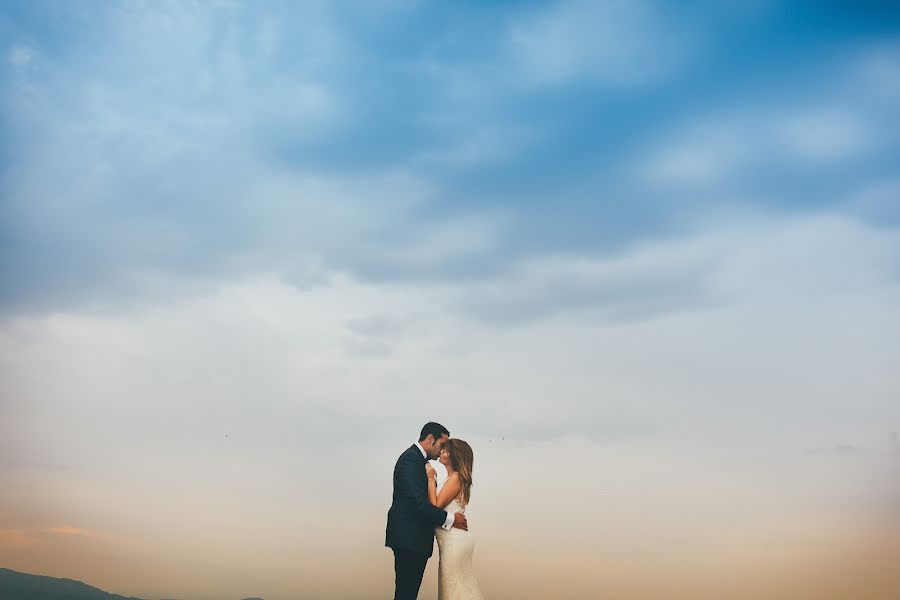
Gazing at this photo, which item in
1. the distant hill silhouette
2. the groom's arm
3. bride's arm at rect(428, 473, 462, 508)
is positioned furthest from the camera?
the distant hill silhouette

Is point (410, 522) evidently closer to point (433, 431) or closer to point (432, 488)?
point (432, 488)

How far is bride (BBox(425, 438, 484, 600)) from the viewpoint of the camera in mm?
13516

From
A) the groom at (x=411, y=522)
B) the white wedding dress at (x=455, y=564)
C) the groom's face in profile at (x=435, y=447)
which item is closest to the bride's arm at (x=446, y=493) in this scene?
the white wedding dress at (x=455, y=564)

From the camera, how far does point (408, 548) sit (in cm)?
1312

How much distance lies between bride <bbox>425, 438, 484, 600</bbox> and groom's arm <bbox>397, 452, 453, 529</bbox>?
247 mm

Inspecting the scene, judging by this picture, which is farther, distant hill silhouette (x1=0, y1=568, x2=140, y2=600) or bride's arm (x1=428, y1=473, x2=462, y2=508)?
distant hill silhouette (x1=0, y1=568, x2=140, y2=600)

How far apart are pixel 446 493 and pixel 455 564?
1.23 m

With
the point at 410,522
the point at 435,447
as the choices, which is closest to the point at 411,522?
the point at 410,522

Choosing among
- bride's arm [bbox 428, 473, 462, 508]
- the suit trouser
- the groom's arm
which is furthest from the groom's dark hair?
the suit trouser

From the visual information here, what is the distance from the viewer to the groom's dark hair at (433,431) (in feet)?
44.6

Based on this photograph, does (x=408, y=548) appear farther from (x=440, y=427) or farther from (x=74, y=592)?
(x=74, y=592)

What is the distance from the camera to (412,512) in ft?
43.2

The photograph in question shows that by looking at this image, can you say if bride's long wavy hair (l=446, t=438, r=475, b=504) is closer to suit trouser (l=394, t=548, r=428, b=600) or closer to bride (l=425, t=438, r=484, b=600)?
bride (l=425, t=438, r=484, b=600)

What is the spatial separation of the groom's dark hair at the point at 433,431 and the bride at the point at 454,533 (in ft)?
0.63
